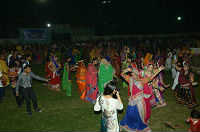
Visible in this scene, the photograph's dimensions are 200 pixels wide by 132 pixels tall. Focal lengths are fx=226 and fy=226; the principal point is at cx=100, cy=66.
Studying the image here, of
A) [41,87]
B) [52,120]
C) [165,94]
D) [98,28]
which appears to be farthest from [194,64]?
[98,28]

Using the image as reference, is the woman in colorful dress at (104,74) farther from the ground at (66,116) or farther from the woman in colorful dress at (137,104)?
the woman in colorful dress at (137,104)

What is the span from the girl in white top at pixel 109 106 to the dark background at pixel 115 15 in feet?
99.4

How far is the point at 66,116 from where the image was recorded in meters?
6.61

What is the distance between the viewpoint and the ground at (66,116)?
5.83m

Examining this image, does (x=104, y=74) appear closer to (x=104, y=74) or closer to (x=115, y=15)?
(x=104, y=74)

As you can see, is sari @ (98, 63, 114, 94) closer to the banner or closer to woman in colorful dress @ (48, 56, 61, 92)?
woman in colorful dress @ (48, 56, 61, 92)

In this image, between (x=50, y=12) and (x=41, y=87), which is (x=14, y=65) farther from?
(x=50, y=12)

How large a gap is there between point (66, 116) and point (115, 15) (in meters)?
30.4

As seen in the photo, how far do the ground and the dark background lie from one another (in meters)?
26.8

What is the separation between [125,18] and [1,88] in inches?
1168

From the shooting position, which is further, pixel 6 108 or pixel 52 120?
pixel 6 108

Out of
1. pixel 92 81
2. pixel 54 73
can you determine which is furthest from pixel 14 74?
pixel 54 73

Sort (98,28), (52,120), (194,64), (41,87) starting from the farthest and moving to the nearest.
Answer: (98,28) → (194,64) → (41,87) → (52,120)

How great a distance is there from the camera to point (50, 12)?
34.7 m
